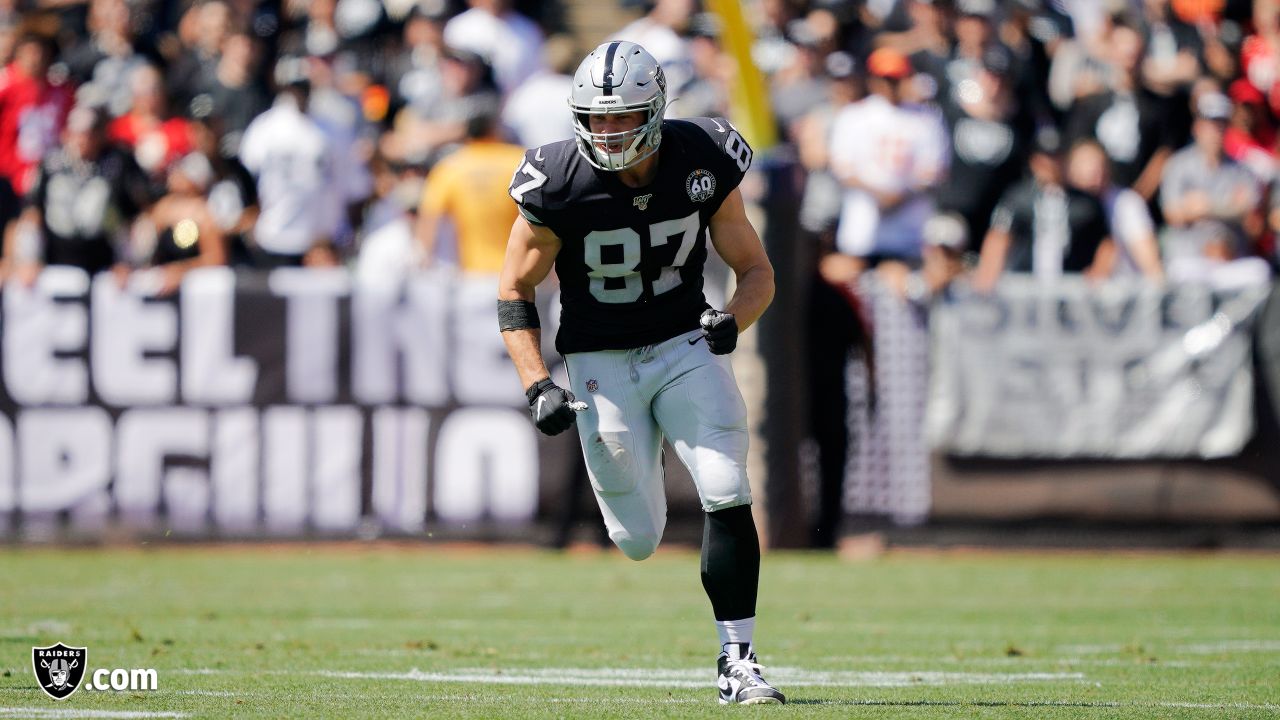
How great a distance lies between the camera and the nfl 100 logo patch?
5.78 meters

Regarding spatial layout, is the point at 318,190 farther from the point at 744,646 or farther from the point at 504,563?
the point at 744,646

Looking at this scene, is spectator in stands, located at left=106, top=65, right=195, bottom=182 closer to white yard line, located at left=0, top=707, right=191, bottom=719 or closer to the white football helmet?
the white football helmet

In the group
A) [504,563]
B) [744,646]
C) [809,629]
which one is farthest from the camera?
[504,563]

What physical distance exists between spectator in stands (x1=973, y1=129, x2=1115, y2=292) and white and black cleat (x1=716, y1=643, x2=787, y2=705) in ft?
21.8

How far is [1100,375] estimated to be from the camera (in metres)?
11.0

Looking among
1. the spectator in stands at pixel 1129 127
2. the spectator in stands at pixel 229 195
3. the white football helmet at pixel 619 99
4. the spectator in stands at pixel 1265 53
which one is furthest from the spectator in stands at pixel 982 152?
the white football helmet at pixel 619 99

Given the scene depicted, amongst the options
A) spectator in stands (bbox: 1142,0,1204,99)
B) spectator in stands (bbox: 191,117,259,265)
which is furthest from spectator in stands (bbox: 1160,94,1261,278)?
spectator in stands (bbox: 191,117,259,265)

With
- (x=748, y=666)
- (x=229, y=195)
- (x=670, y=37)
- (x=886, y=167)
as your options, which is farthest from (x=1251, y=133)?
(x=748, y=666)

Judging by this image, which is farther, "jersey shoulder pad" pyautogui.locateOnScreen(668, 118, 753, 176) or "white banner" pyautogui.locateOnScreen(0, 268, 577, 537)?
"white banner" pyautogui.locateOnScreen(0, 268, 577, 537)

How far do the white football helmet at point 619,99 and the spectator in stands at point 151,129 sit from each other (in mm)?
7355

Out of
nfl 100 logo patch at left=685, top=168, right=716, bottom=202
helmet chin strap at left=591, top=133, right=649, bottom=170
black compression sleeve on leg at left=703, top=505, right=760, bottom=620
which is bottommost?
black compression sleeve on leg at left=703, top=505, right=760, bottom=620

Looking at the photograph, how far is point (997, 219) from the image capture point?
39.4 feet

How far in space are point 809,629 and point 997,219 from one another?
490 cm

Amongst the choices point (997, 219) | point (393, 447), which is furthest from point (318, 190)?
point (997, 219)
